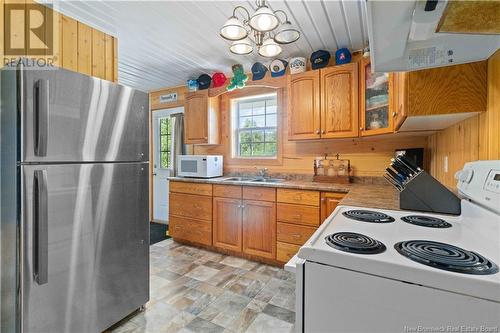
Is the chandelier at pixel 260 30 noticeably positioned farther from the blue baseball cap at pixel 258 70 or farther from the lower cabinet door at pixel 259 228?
the lower cabinet door at pixel 259 228

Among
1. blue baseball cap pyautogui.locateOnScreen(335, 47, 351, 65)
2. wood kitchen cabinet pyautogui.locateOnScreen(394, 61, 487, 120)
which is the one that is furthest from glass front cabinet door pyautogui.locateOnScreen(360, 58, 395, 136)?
wood kitchen cabinet pyautogui.locateOnScreen(394, 61, 487, 120)

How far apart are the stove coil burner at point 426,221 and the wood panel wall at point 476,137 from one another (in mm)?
336

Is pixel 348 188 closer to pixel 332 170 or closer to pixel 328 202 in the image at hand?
pixel 328 202

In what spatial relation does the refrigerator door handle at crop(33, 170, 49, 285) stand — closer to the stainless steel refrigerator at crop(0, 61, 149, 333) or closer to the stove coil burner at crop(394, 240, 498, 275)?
the stainless steel refrigerator at crop(0, 61, 149, 333)

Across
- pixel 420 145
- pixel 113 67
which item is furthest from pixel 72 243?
pixel 420 145

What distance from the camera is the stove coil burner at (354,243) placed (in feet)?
2.47

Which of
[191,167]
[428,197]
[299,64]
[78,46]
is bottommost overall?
[428,197]

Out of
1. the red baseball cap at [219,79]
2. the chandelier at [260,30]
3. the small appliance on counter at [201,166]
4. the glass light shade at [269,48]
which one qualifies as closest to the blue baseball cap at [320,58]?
the chandelier at [260,30]

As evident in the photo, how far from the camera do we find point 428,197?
131 cm

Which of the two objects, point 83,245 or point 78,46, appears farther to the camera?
point 78,46

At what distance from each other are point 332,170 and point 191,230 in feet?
6.62

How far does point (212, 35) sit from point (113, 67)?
1034 mm

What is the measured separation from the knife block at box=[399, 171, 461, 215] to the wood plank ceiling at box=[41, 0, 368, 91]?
1580 millimetres

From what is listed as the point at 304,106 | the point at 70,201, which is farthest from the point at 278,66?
the point at 70,201
